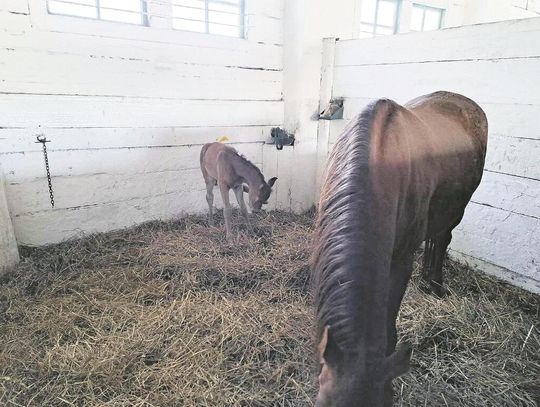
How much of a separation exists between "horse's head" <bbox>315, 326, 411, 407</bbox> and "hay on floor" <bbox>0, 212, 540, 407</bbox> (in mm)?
755

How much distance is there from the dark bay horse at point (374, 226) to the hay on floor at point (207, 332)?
1.72 feet

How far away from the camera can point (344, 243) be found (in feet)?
3.41

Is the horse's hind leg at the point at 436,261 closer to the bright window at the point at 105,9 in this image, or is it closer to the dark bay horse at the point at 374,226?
the dark bay horse at the point at 374,226

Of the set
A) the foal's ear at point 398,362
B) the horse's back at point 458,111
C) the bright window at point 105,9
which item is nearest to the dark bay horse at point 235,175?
the bright window at point 105,9

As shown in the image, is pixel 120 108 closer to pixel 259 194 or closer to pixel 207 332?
pixel 259 194

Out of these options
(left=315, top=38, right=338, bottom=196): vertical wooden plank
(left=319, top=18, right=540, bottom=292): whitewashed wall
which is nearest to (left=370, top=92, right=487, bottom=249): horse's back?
(left=319, top=18, right=540, bottom=292): whitewashed wall

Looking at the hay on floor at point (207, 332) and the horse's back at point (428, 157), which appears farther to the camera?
the hay on floor at point (207, 332)

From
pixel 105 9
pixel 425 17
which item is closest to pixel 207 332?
pixel 105 9

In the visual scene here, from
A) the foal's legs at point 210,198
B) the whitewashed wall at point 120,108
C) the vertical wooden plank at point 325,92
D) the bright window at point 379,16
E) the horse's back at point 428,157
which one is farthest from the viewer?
the bright window at point 379,16

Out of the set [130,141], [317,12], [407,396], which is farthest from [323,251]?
[317,12]

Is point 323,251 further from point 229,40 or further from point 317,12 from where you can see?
point 317,12

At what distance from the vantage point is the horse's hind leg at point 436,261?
2.32 m

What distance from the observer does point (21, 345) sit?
1846 mm

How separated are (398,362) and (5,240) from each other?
8.62ft
